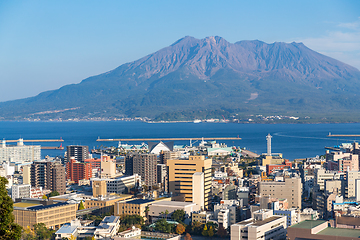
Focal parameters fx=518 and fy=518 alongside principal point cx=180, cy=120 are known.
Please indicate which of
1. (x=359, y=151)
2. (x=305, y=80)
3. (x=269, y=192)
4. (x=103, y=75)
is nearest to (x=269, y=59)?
(x=305, y=80)

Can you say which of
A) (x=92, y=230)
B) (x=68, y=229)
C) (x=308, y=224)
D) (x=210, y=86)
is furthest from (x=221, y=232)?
(x=210, y=86)

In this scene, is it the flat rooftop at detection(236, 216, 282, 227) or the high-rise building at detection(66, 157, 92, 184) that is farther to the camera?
the high-rise building at detection(66, 157, 92, 184)

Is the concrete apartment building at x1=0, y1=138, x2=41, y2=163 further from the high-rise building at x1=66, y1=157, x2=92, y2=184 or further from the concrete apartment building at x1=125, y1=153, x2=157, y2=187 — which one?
the concrete apartment building at x1=125, y1=153, x2=157, y2=187

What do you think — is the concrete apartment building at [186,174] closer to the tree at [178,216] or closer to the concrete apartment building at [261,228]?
the tree at [178,216]

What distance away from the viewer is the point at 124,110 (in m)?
116

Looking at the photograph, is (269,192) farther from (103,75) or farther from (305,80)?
(103,75)

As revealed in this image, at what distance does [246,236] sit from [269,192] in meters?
5.85

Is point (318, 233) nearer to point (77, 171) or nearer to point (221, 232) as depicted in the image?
point (221, 232)

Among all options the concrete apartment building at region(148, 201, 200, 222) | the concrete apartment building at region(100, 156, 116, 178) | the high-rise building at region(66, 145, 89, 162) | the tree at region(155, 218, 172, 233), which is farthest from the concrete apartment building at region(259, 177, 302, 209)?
the high-rise building at region(66, 145, 89, 162)

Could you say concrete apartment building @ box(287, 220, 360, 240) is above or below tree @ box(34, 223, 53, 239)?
above

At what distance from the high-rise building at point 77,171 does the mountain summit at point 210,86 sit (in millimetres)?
73861

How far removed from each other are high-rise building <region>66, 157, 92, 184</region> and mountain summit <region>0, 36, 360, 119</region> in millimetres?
73861

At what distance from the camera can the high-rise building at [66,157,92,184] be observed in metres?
25.8

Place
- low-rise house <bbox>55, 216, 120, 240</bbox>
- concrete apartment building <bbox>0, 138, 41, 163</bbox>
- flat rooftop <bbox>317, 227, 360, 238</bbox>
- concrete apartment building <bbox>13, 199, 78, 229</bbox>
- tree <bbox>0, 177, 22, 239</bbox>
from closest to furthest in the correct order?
tree <bbox>0, 177, 22, 239</bbox>, flat rooftop <bbox>317, 227, 360, 238</bbox>, low-rise house <bbox>55, 216, 120, 240</bbox>, concrete apartment building <bbox>13, 199, 78, 229</bbox>, concrete apartment building <bbox>0, 138, 41, 163</bbox>
